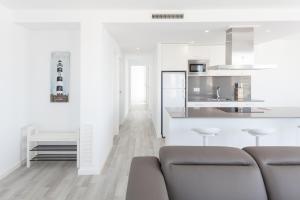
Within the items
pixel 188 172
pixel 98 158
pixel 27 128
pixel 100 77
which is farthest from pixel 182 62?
pixel 188 172

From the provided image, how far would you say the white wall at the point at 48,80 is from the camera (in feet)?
14.7

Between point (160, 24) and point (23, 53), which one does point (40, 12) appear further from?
point (160, 24)

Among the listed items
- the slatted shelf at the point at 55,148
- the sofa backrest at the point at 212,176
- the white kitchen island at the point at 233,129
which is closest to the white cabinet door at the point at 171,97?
the white kitchen island at the point at 233,129

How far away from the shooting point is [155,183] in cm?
143

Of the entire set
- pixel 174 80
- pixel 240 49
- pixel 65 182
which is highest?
pixel 240 49

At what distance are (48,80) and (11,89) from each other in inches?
27.9

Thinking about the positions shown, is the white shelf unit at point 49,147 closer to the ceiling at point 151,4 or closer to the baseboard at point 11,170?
the baseboard at point 11,170

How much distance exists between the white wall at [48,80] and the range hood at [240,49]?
265cm

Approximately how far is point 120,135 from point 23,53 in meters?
3.34

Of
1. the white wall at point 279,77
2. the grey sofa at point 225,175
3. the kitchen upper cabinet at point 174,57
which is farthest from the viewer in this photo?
the white wall at point 279,77

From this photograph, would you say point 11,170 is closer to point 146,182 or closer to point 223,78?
point 146,182

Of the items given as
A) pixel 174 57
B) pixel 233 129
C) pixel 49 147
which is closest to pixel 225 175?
pixel 233 129

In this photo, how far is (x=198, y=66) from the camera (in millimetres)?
6441

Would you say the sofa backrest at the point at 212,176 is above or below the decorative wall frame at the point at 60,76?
below
